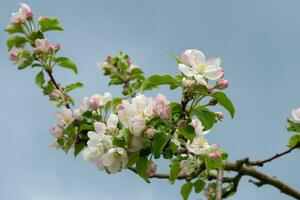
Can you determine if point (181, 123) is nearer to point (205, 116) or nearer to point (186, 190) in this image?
point (205, 116)

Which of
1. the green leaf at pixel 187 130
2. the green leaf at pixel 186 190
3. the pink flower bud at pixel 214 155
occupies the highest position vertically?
the green leaf at pixel 187 130

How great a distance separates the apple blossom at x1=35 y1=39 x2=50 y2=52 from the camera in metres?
3.33

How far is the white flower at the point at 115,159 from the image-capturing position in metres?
Answer: 2.30

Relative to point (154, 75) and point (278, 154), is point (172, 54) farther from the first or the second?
point (278, 154)

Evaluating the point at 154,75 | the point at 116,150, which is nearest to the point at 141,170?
the point at 116,150

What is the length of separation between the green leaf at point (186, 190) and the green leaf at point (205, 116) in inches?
45.7

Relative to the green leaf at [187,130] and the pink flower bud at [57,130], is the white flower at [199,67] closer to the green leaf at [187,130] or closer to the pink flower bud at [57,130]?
the green leaf at [187,130]

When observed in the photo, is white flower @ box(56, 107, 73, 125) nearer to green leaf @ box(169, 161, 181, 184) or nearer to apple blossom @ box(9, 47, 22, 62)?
apple blossom @ box(9, 47, 22, 62)

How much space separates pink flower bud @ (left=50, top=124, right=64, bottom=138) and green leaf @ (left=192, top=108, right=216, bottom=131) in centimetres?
106

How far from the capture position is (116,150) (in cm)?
231

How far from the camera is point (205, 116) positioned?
2.27m

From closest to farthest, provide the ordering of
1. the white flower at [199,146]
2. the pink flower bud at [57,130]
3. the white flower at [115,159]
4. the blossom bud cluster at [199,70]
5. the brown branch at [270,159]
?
the blossom bud cluster at [199,70] → the white flower at [115,159] → the white flower at [199,146] → the pink flower bud at [57,130] → the brown branch at [270,159]

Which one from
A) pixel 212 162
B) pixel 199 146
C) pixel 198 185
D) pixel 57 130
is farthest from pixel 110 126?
pixel 198 185

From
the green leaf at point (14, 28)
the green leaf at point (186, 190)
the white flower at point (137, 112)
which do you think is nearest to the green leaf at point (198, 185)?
the green leaf at point (186, 190)
